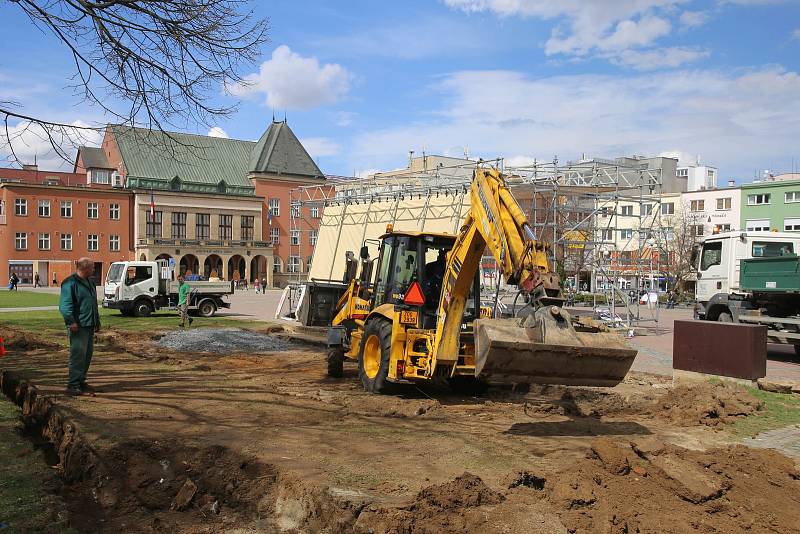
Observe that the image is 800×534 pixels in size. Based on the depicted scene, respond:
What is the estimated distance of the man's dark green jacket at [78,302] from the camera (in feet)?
30.9

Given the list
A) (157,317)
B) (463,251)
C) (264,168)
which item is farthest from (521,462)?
(264,168)

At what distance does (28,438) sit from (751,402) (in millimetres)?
9803

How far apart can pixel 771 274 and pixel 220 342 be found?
14.5 m

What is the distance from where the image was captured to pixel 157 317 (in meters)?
28.5

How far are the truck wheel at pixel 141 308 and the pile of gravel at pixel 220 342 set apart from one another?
9247 millimetres

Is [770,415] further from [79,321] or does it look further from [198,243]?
[198,243]

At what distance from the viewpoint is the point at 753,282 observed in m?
18.7

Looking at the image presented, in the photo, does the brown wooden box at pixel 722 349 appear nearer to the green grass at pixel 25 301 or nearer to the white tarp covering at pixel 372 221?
the white tarp covering at pixel 372 221

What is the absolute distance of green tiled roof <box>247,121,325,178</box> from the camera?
8131 cm

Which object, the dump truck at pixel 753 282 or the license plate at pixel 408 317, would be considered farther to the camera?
the dump truck at pixel 753 282

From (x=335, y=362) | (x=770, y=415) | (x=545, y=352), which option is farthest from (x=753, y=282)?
(x=545, y=352)

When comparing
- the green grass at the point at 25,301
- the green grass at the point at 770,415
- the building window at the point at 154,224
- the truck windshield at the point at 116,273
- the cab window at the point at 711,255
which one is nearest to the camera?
the green grass at the point at 770,415

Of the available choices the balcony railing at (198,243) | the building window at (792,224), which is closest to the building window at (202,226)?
the balcony railing at (198,243)

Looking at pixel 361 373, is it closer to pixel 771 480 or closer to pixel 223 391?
pixel 223 391
